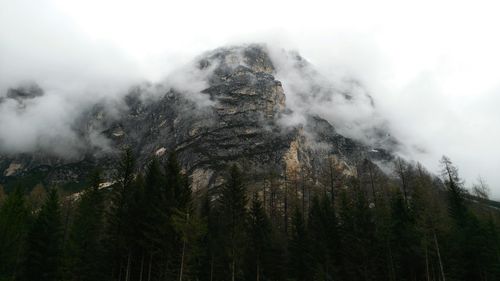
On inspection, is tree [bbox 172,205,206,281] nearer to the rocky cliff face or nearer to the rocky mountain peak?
the rocky cliff face

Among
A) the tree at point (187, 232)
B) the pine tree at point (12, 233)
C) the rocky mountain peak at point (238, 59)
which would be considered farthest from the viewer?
the rocky mountain peak at point (238, 59)

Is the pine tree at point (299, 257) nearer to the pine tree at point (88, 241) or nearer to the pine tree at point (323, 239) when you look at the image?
the pine tree at point (323, 239)

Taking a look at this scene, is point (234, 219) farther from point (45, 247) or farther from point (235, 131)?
point (235, 131)

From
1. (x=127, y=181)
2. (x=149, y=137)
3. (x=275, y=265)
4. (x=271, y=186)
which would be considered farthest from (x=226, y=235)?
(x=149, y=137)

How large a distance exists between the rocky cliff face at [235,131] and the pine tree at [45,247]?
70.9 metres

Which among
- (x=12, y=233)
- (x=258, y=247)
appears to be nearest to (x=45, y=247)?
(x=12, y=233)

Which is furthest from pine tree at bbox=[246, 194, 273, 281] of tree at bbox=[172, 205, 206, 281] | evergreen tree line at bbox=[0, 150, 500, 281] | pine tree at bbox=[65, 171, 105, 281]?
pine tree at bbox=[65, 171, 105, 281]

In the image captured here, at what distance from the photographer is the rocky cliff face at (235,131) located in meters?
137

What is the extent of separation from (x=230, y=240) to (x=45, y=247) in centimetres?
2298

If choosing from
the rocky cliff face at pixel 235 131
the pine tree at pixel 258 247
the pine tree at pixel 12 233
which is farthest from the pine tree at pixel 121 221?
the rocky cliff face at pixel 235 131

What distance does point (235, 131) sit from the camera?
144 m

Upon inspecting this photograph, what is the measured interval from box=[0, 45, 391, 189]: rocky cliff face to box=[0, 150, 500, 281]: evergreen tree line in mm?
68245

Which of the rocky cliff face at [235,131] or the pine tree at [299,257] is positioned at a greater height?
the rocky cliff face at [235,131]

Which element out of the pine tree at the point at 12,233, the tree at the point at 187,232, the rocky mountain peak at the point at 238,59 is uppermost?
the rocky mountain peak at the point at 238,59
